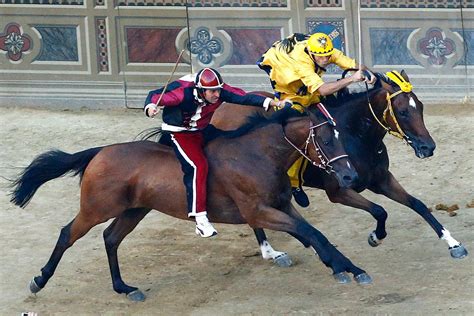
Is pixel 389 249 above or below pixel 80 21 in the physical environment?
below

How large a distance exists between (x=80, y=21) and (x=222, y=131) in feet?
17.6

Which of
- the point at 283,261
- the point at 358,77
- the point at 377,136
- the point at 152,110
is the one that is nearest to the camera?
the point at 152,110

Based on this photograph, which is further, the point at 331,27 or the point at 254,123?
the point at 331,27

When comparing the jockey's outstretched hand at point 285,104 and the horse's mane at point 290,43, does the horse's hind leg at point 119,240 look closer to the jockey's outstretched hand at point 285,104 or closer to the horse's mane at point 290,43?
the jockey's outstretched hand at point 285,104

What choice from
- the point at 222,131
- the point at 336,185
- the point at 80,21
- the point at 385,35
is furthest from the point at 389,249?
the point at 80,21

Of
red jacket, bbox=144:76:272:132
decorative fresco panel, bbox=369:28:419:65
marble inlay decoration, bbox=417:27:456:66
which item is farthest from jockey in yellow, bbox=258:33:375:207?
marble inlay decoration, bbox=417:27:456:66

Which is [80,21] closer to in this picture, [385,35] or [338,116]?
[385,35]

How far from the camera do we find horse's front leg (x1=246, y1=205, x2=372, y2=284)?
344 inches

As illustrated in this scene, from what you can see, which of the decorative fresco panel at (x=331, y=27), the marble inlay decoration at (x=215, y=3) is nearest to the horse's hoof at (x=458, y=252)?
the decorative fresco panel at (x=331, y=27)

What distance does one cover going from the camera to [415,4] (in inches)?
570

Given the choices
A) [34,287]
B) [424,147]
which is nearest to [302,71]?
[424,147]

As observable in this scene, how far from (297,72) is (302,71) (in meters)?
0.07

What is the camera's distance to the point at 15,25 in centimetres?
1445

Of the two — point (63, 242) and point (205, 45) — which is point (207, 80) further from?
point (205, 45)
